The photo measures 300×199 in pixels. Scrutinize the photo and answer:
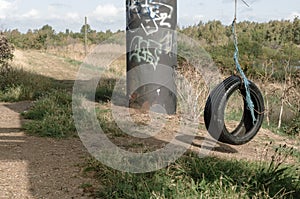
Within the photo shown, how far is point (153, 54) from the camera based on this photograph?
750 cm

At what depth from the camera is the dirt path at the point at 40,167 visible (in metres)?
3.64

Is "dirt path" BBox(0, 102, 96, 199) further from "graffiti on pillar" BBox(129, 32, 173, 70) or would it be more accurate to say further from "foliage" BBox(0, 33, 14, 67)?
"foliage" BBox(0, 33, 14, 67)

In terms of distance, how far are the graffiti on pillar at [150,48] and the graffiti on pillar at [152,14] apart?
0.70 ft

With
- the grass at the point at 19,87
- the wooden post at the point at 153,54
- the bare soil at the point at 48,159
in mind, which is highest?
the wooden post at the point at 153,54

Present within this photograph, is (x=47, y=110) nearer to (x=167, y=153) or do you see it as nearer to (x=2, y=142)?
(x=2, y=142)

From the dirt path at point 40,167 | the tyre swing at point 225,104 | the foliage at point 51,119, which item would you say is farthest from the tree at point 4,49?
the tyre swing at point 225,104

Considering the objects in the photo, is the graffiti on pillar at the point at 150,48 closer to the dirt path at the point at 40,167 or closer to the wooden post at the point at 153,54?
the wooden post at the point at 153,54

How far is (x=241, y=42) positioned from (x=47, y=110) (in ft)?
85.4

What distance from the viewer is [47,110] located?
693 centimetres

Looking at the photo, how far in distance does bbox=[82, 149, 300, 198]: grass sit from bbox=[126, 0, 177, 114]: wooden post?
11.0 feet

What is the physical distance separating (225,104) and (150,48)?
3.47 meters

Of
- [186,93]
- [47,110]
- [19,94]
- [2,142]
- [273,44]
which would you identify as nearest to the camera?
[2,142]

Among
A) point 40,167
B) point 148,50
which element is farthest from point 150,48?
point 40,167

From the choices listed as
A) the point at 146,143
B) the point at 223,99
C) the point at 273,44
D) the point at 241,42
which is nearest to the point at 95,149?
the point at 146,143
